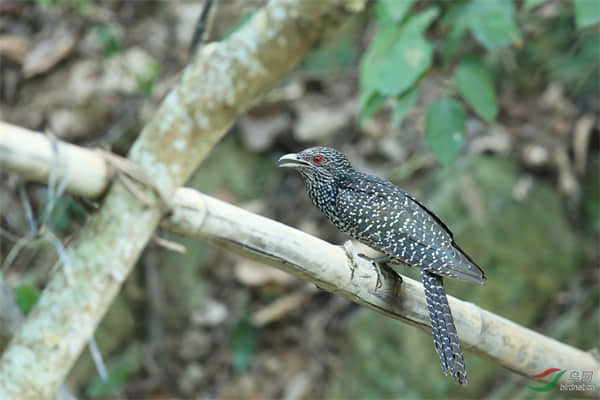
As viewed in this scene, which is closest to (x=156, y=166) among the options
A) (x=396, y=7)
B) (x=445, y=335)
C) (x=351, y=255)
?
(x=351, y=255)

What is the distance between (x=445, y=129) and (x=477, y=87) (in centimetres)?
34

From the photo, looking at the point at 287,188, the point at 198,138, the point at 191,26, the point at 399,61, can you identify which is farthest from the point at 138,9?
the point at 198,138

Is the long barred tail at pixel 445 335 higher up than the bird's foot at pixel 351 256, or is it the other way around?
the bird's foot at pixel 351 256

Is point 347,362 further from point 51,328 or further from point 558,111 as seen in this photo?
point 51,328

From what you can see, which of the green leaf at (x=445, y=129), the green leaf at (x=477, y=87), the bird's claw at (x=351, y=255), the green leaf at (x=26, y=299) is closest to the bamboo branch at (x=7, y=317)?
the green leaf at (x=26, y=299)

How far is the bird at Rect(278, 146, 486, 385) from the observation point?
2.48 meters

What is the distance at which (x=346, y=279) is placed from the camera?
7.70 feet

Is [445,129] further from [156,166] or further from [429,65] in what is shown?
[156,166]

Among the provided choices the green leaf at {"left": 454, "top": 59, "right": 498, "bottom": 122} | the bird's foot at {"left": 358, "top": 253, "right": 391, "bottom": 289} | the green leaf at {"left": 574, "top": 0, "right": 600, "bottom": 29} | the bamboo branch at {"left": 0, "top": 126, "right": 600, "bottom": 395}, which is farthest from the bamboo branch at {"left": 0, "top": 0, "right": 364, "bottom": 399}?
the green leaf at {"left": 574, "top": 0, "right": 600, "bottom": 29}

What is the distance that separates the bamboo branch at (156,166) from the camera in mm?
2195

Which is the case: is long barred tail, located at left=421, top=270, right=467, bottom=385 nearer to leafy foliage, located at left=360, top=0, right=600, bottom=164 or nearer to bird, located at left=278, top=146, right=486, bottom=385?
bird, located at left=278, top=146, right=486, bottom=385

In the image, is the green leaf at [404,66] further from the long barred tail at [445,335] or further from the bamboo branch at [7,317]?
the bamboo branch at [7,317]

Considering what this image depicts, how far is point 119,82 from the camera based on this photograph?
19.3ft

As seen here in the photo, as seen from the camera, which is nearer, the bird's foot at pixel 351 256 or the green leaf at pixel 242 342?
the bird's foot at pixel 351 256
